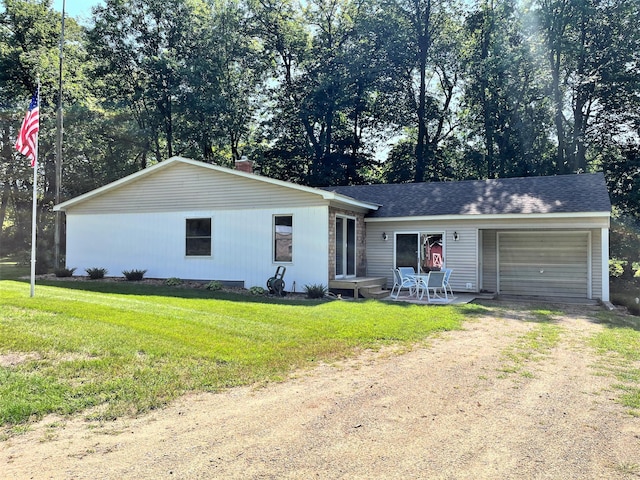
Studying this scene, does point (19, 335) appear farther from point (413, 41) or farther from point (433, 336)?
point (413, 41)

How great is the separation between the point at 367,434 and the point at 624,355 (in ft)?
15.1

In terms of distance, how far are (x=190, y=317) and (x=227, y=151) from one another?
23.1 m

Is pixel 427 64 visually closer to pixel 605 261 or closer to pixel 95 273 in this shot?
pixel 605 261

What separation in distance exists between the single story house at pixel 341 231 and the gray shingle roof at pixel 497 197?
57mm

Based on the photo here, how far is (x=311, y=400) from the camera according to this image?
168 inches

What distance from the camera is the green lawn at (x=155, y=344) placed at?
4203 mm

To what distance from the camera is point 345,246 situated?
13703 millimetres

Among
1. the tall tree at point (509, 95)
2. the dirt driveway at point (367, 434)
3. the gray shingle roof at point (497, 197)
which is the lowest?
the dirt driveway at point (367, 434)

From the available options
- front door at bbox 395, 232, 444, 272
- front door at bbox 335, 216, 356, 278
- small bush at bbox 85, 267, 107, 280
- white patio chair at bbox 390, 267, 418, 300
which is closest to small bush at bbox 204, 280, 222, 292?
front door at bbox 335, 216, 356, 278

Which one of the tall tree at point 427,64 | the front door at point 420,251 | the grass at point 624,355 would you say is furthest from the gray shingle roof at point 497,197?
the tall tree at point 427,64

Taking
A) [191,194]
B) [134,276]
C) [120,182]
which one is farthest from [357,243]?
[120,182]

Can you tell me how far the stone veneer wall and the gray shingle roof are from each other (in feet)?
2.17

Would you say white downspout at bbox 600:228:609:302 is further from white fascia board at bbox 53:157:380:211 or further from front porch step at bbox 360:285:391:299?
white fascia board at bbox 53:157:380:211

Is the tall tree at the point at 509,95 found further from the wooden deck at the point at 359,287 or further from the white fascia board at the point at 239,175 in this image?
the wooden deck at the point at 359,287
